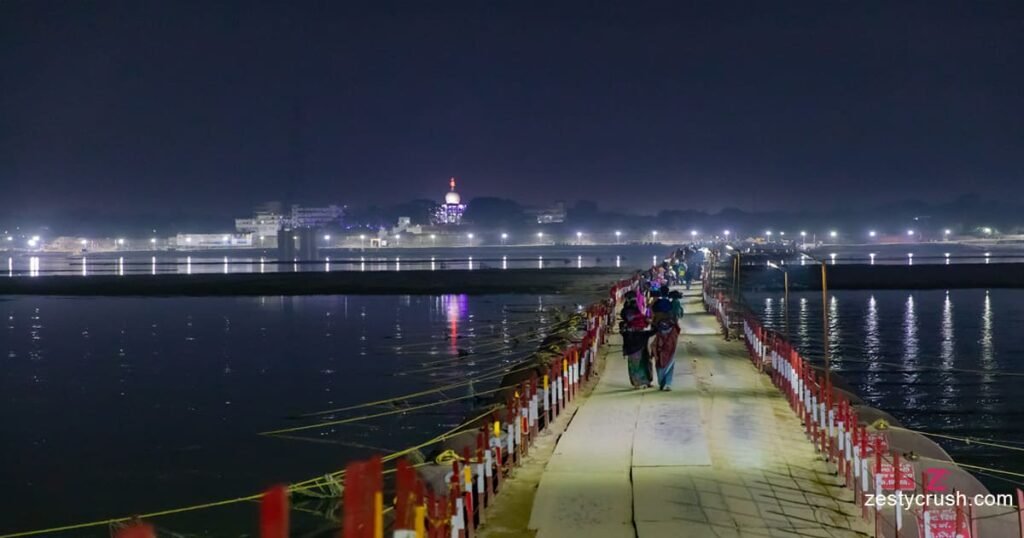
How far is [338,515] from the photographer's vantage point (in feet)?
40.7

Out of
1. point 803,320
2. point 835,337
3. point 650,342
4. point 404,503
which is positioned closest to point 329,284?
point 803,320

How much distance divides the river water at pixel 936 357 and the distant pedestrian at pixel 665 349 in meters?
5.19

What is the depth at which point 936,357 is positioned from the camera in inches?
1270

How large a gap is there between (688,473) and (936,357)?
2386 centimetres

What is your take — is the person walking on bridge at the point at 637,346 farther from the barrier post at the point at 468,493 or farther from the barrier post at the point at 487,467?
the barrier post at the point at 468,493

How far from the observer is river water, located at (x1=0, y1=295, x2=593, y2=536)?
54.1ft

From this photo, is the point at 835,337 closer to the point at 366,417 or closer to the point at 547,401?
the point at 366,417

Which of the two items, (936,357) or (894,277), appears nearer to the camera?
(936,357)

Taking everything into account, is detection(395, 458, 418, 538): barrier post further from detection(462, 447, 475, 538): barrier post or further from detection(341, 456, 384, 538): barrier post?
detection(462, 447, 475, 538): barrier post

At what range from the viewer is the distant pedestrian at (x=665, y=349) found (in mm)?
17359

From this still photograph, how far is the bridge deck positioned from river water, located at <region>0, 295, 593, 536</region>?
16.6ft

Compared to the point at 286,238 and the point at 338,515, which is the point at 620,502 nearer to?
the point at 338,515

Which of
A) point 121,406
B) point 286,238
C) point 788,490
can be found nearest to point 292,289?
point 121,406

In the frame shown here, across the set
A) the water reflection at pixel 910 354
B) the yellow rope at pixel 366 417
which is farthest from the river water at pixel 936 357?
the yellow rope at pixel 366 417
